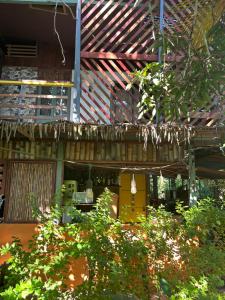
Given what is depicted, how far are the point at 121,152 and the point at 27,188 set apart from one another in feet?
7.13

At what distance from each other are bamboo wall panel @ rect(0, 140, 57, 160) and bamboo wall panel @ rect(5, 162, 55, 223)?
16 cm

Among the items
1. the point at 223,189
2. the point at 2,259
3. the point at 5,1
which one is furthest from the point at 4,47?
the point at 223,189

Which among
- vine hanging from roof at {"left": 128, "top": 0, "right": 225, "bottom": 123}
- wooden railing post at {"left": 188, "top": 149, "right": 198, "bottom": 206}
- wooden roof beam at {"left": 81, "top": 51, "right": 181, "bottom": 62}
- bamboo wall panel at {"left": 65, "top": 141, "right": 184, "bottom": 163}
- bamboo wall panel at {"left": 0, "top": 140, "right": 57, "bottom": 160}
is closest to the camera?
vine hanging from roof at {"left": 128, "top": 0, "right": 225, "bottom": 123}

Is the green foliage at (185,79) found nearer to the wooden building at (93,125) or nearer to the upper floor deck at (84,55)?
the wooden building at (93,125)

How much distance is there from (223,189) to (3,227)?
12912 millimetres

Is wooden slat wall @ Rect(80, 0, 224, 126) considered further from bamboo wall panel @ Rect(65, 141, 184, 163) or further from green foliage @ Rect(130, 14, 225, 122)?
green foliage @ Rect(130, 14, 225, 122)

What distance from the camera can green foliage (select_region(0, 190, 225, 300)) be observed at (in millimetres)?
4039

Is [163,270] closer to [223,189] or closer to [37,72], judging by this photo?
[37,72]

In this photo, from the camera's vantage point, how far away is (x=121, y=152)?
7.88 m

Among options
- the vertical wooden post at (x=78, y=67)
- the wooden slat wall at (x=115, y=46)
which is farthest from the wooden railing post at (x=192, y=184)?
the vertical wooden post at (x=78, y=67)

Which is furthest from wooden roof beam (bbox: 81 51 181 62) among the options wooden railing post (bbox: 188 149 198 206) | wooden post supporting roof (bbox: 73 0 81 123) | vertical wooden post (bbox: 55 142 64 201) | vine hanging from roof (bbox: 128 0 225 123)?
vine hanging from roof (bbox: 128 0 225 123)

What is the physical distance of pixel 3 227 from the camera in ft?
22.7

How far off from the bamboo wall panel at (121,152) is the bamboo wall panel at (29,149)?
1.20 feet

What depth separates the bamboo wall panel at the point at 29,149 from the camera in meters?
7.73
